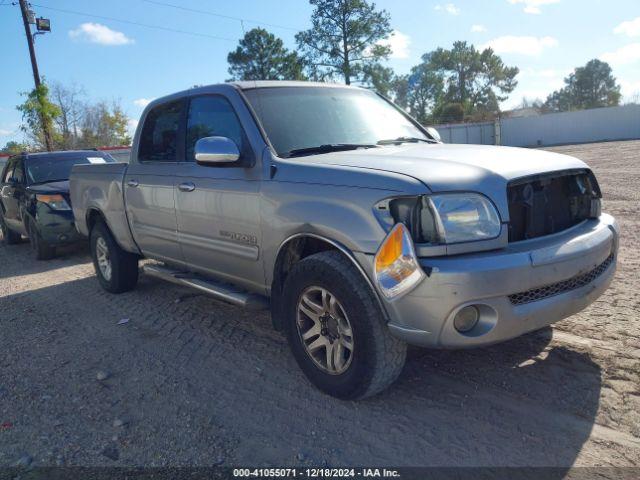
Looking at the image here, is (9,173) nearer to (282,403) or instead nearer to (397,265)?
(282,403)

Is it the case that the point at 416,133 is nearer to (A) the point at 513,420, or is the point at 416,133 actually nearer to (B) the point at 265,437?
(A) the point at 513,420

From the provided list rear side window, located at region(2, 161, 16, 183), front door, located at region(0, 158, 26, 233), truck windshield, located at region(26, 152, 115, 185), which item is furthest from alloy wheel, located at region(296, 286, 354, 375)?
rear side window, located at region(2, 161, 16, 183)

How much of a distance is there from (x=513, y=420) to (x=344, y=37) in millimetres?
48434

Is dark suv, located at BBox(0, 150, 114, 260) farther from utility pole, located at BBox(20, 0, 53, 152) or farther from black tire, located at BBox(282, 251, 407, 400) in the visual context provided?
utility pole, located at BBox(20, 0, 53, 152)

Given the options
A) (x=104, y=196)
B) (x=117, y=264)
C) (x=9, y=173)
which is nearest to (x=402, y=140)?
(x=104, y=196)

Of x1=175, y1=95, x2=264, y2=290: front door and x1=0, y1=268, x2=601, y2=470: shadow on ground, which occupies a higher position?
x1=175, y1=95, x2=264, y2=290: front door

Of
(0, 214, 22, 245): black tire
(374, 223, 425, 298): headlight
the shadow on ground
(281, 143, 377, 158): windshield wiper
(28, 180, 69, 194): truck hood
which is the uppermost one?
(281, 143, 377, 158): windshield wiper

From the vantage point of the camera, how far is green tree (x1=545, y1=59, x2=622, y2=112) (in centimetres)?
8212

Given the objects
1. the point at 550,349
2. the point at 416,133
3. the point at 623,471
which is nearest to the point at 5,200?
the point at 416,133

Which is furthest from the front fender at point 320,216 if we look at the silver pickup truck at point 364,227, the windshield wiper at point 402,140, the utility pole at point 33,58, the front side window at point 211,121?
the utility pole at point 33,58

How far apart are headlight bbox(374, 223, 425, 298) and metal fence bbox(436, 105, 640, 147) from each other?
4086 cm

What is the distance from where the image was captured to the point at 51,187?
859 centimetres

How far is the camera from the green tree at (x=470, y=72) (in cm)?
7150

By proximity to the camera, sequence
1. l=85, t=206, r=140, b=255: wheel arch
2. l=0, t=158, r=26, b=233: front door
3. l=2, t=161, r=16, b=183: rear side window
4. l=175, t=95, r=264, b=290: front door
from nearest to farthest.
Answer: l=175, t=95, r=264, b=290: front door
l=85, t=206, r=140, b=255: wheel arch
l=0, t=158, r=26, b=233: front door
l=2, t=161, r=16, b=183: rear side window
